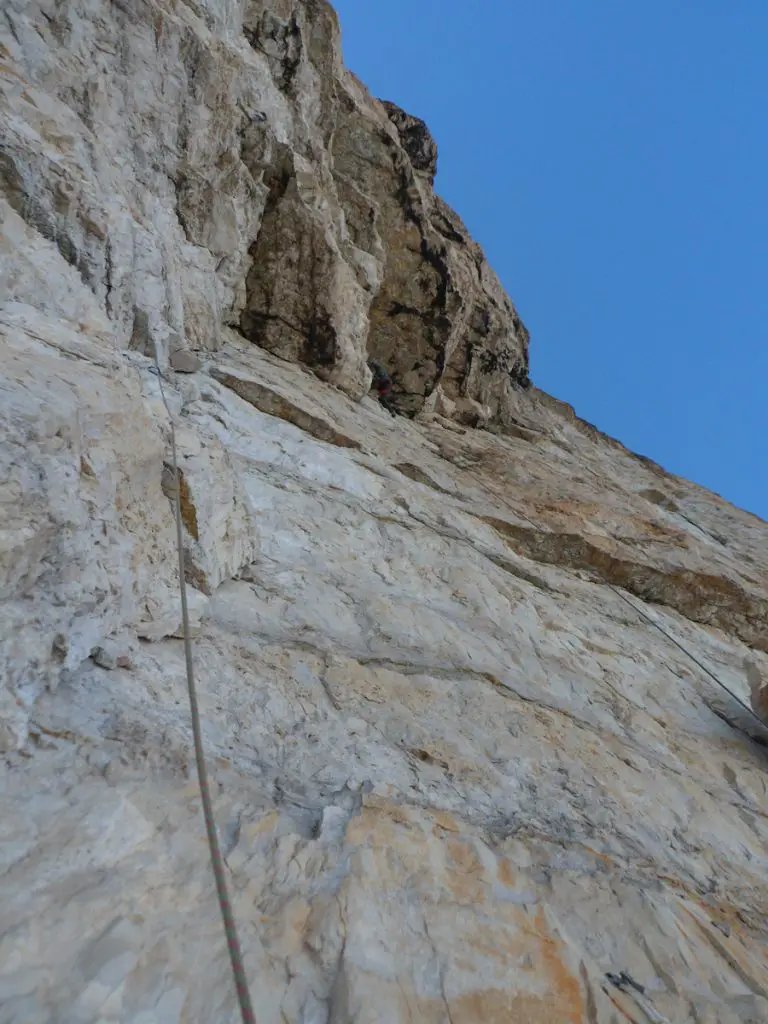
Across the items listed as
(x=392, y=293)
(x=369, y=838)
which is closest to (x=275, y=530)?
(x=369, y=838)

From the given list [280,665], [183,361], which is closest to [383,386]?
[183,361]

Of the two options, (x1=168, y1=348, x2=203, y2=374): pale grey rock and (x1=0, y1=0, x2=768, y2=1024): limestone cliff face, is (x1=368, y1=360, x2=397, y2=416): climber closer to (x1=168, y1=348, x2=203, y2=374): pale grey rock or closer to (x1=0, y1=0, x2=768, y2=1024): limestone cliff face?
(x1=0, y1=0, x2=768, y2=1024): limestone cliff face

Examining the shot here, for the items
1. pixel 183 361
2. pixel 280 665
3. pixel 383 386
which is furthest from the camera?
pixel 383 386

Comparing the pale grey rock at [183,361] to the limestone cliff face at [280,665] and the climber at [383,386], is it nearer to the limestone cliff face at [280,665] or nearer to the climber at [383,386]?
the limestone cliff face at [280,665]

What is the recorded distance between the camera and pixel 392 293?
17.0m

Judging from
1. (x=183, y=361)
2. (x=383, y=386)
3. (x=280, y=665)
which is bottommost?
(x=280, y=665)

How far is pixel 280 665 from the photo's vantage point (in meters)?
4.14

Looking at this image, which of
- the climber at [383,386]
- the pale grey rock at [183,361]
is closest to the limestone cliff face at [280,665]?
the pale grey rock at [183,361]

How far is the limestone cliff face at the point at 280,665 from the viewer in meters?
2.17

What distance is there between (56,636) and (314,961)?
183cm

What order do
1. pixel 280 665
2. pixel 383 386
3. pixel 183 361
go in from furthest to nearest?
pixel 383 386 < pixel 183 361 < pixel 280 665

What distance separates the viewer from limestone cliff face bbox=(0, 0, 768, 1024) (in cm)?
217

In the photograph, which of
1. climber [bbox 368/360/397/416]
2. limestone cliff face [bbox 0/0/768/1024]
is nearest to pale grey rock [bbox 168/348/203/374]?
limestone cliff face [bbox 0/0/768/1024]

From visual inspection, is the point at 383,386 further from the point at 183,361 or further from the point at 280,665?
the point at 280,665
